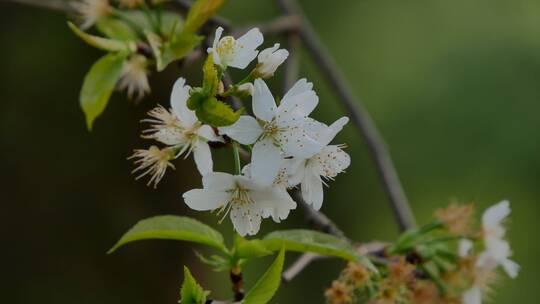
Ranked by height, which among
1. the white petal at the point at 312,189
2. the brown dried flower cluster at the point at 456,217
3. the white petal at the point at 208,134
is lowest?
the white petal at the point at 208,134

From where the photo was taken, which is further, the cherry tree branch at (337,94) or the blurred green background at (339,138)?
the blurred green background at (339,138)

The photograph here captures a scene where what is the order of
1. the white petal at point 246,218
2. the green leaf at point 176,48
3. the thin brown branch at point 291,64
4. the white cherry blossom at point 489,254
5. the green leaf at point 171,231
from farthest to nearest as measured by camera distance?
the thin brown branch at point 291,64, the white cherry blossom at point 489,254, the green leaf at point 176,48, the green leaf at point 171,231, the white petal at point 246,218

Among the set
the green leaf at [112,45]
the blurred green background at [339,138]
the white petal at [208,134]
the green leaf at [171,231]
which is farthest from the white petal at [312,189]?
the blurred green background at [339,138]

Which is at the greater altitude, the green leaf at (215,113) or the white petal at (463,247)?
the white petal at (463,247)

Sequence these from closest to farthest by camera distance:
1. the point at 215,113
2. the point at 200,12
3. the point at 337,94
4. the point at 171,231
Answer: the point at 215,113, the point at 171,231, the point at 200,12, the point at 337,94

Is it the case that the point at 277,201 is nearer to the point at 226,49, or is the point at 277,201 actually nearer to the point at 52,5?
the point at 226,49

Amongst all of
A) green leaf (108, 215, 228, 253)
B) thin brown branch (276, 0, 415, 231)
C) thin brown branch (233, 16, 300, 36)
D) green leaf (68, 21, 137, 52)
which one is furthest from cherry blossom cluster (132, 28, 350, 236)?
thin brown branch (233, 16, 300, 36)

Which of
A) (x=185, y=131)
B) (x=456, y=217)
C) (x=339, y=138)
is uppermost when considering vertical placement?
(x=339, y=138)

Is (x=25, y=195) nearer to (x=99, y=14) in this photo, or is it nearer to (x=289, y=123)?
(x=99, y=14)

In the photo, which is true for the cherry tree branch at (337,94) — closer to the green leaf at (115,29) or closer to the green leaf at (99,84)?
the green leaf at (115,29)

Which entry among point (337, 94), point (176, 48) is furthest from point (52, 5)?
point (337, 94)
